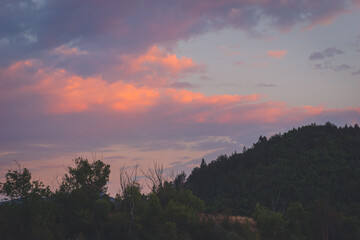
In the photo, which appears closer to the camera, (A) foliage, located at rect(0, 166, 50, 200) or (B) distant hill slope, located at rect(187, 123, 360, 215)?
(A) foliage, located at rect(0, 166, 50, 200)

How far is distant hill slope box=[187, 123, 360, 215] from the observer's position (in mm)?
107938

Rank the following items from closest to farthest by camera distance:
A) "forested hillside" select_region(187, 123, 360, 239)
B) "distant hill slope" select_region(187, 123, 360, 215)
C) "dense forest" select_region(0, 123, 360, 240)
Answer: "dense forest" select_region(0, 123, 360, 240) < "forested hillside" select_region(187, 123, 360, 239) < "distant hill slope" select_region(187, 123, 360, 215)

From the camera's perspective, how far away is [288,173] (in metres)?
124

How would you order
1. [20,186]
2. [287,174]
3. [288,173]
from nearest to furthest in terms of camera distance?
[20,186] < [287,174] < [288,173]

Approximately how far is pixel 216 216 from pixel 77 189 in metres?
27.4

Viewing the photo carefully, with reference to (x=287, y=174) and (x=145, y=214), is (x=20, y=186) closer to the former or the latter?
(x=145, y=214)

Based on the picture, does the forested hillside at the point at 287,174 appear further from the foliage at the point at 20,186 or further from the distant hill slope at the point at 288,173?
the foliage at the point at 20,186

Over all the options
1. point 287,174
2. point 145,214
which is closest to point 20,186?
point 145,214

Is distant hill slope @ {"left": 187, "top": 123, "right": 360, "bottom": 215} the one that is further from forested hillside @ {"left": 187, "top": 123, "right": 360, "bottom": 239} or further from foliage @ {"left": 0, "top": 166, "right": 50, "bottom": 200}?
foliage @ {"left": 0, "top": 166, "right": 50, "bottom": 200}

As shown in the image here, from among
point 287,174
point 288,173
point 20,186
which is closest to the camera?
point 20,186

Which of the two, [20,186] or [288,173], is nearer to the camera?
[20,186]

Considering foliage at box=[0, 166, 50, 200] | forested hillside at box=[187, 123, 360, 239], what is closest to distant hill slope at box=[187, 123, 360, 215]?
forested hillside at box=[187, 123, 360, 239]

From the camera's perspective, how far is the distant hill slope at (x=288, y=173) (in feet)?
354

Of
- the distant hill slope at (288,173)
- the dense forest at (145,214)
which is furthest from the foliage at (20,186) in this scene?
the distant hill slope at (288,173)
